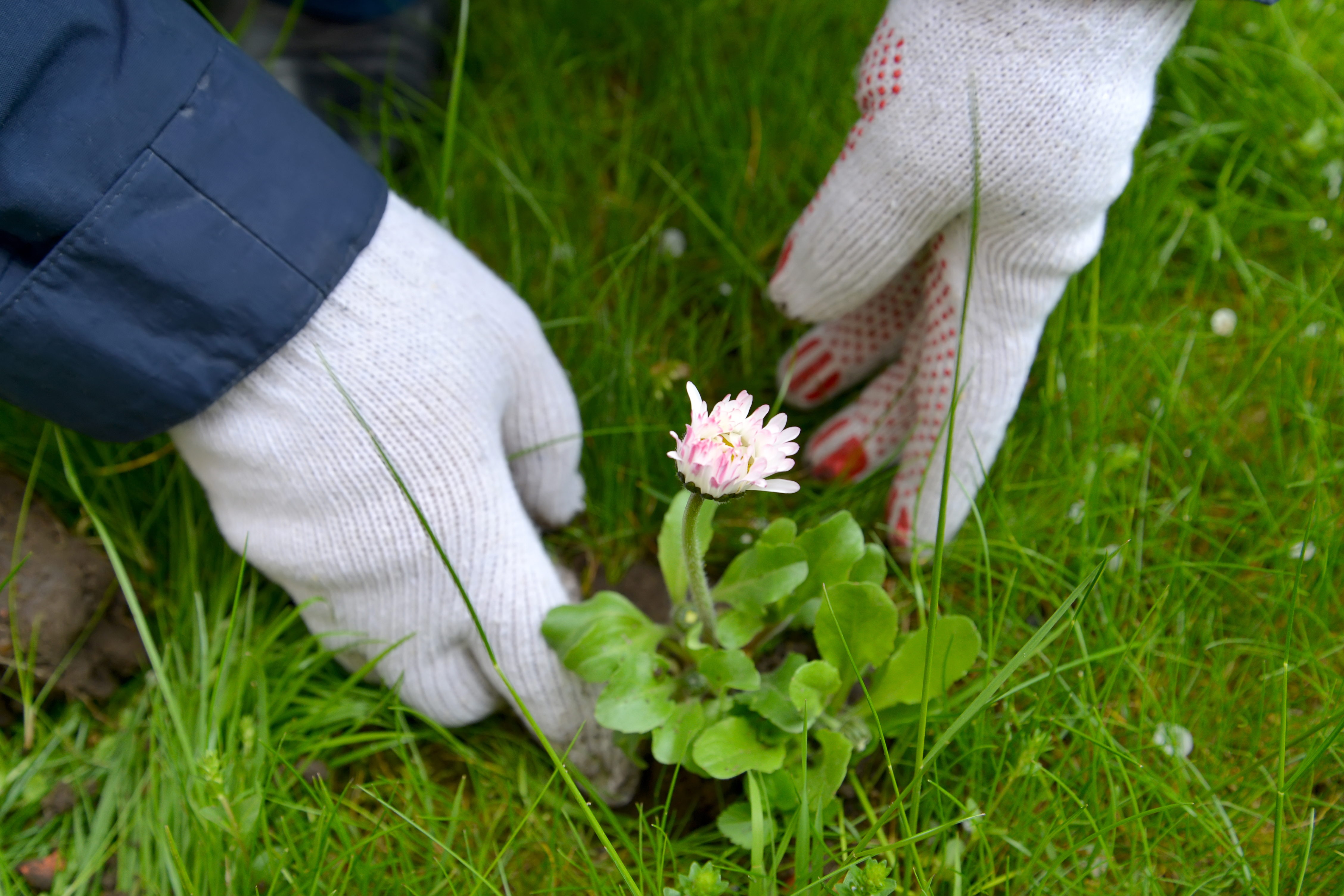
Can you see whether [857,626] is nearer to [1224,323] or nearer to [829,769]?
[829,769]

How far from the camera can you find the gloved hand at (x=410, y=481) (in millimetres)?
1123

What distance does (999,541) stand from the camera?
132cm

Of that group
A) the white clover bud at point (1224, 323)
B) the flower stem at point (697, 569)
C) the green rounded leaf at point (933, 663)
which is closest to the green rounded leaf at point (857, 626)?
the green rounded leaf at point (933, 663)

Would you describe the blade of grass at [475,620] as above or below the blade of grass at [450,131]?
below

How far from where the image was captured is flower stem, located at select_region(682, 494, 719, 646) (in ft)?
2.88

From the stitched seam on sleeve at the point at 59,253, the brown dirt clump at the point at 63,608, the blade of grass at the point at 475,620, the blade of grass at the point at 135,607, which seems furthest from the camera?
the brown dirt clump at the point at 63,608

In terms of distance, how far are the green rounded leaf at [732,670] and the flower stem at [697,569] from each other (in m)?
0.04

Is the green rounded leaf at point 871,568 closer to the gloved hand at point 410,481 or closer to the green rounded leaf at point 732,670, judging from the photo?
the green rounded leaf at point 732,670

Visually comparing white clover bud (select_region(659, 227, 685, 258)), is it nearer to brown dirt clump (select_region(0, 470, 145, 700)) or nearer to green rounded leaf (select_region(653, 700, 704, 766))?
green rounded leaf (select_region(653, 700, 704, 766))

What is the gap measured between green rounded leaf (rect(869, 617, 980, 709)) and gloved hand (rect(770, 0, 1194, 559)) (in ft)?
0.57

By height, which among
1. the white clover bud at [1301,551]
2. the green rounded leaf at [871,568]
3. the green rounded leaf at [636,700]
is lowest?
the white clover bud at [1301,551]

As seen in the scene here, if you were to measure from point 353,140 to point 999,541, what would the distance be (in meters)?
1.46

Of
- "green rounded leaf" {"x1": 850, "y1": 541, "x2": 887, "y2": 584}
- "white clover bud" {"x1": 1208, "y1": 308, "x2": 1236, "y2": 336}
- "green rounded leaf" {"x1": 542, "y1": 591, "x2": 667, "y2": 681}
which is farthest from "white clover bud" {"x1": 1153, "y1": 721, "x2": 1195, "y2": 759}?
"white clover bud" {"x1": 1208, "y1": 308, "x2": 1236, "y2": 336}

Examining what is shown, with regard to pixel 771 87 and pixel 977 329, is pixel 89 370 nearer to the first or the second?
pixel 977 329
